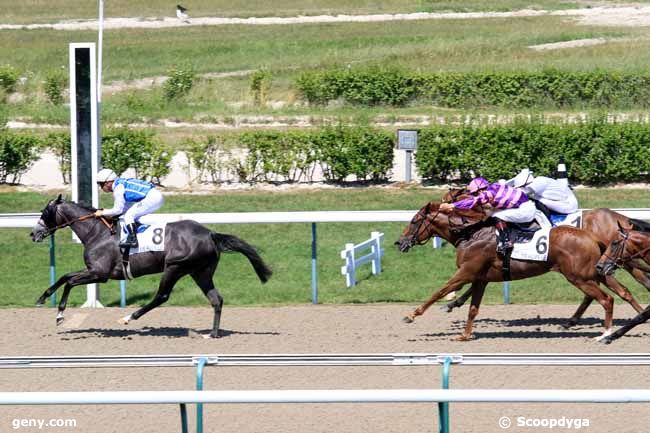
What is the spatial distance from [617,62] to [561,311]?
18.0 m

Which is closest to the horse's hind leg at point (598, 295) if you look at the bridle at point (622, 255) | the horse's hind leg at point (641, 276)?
the bridle at point (622, 255)

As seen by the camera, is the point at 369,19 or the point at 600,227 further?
the point at 369,19

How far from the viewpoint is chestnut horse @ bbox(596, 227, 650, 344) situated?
32.6ft

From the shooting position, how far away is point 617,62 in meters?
28.6

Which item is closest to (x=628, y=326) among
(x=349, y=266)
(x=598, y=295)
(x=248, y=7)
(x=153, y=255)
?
(x=598, y=295)

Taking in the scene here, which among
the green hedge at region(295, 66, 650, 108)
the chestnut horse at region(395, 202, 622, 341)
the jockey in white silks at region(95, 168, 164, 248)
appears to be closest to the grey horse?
the jockey in white silks at region(95, 168, 164, 248)

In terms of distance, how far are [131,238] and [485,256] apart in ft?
9.81

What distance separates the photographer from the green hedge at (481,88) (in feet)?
Result: 79.0

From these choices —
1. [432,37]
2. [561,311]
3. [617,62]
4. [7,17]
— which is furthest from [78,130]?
[7,17]

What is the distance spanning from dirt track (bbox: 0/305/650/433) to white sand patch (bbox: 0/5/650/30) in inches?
1029

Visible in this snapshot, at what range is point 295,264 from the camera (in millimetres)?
13477

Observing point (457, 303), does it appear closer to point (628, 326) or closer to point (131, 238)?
point (628, 326)

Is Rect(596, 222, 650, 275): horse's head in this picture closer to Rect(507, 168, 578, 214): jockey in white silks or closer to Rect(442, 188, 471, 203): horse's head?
Rect(507, 168, 578, 214): jockey in white silks

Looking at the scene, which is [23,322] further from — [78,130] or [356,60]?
[356,60]
